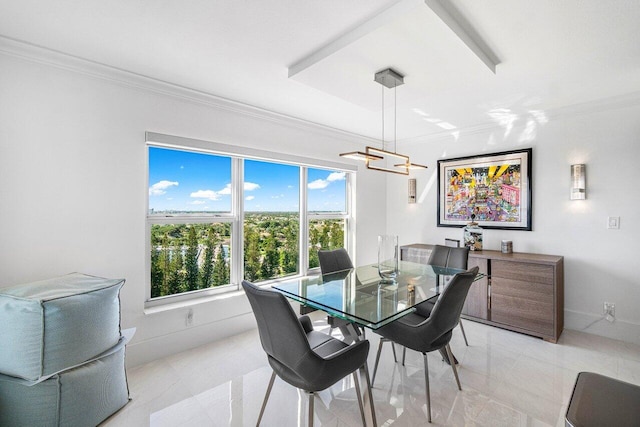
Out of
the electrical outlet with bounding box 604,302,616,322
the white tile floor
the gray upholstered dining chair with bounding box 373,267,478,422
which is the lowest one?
the white tile floor

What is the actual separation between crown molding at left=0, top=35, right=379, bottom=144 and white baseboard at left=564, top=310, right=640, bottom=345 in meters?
3.75

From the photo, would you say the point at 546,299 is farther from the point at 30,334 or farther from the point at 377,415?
the point at 30,334

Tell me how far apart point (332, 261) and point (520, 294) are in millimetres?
1999

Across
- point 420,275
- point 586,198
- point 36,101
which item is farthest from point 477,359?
point 36,101

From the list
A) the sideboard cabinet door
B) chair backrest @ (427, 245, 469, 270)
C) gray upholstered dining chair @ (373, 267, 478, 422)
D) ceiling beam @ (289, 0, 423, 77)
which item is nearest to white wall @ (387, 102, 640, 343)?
the sideboard cabinet door

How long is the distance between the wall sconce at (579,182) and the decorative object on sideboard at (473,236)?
38.5 inches

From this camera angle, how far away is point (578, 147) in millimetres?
3148

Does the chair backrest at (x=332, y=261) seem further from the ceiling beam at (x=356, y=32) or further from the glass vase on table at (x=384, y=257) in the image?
the ceiling beam at (x=356, y=32)

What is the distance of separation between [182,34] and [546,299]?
12.6 ft

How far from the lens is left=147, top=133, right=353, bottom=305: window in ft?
9.13

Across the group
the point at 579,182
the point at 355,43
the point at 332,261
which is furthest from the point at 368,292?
the point at 579,182

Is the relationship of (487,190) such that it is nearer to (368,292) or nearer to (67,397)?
(368,292)

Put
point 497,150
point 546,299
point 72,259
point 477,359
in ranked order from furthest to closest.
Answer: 1. point 497,150
2. point 546,299
3. point 477,359
4. point 72,259

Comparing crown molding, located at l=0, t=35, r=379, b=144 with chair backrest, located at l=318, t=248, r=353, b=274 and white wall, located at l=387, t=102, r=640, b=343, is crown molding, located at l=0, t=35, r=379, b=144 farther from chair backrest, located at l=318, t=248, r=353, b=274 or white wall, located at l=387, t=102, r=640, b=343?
white wall, located at l=387, t=102, r=640, b=343
